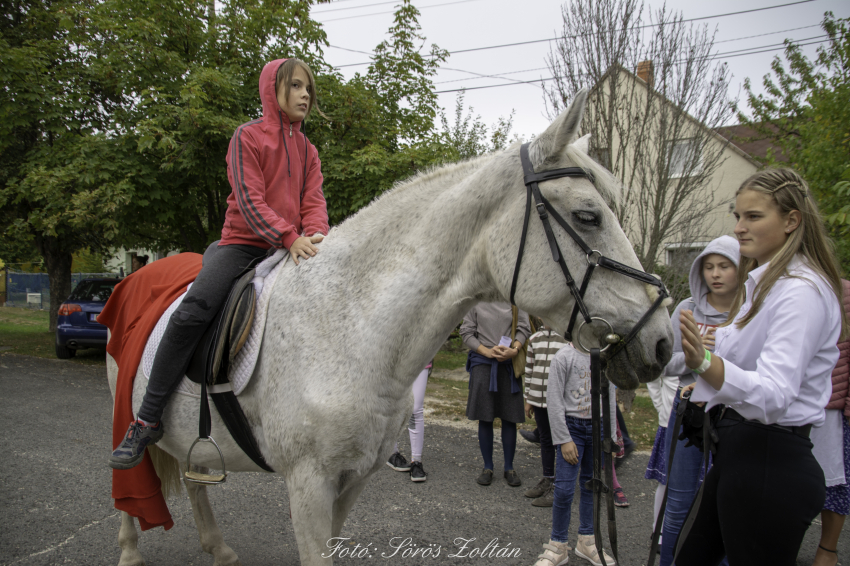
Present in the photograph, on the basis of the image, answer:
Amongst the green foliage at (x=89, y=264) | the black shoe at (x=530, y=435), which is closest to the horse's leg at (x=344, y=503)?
the black shoe at (x=530, y=435)

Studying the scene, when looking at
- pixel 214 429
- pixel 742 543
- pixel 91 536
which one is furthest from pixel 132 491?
pixel 742 543

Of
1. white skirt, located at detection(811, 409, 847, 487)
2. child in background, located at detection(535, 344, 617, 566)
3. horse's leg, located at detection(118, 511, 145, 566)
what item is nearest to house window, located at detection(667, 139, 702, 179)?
child in background, located at detection(535, 344, 617, 566)

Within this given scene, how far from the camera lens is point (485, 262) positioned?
1.98 m

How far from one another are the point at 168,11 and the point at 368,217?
9.00m

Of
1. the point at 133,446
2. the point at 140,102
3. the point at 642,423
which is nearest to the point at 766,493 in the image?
the point at 133,446

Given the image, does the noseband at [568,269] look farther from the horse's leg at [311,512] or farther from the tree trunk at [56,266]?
the tree trunk at [56,266]

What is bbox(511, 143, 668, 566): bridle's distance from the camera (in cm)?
175

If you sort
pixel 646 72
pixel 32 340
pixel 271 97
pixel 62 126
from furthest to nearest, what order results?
1. pixel 32 340
2. pixel 62 126
3. pixel 646 72
4. pixel 271 97

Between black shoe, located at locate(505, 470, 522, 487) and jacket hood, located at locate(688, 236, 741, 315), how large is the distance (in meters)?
2.67

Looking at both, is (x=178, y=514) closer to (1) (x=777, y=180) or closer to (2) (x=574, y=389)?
(2) (x=574, y=389)

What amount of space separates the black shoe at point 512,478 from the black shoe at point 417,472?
0.83 metres

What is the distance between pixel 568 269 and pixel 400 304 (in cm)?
68

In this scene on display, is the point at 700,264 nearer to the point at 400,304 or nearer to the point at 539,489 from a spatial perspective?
the point at 400,304

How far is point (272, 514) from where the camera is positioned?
4.09m
